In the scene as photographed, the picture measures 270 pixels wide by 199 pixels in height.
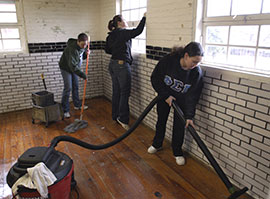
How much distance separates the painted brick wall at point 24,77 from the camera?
447cm

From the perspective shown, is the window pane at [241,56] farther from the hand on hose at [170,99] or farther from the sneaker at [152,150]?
the sneaker at [152,150]

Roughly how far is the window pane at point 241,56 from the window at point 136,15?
5.87ft

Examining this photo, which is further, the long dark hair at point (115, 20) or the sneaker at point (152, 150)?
the long dark hair at point (115, 20)

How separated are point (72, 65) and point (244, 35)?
2796mm

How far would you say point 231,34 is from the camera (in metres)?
2.28

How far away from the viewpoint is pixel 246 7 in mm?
2078

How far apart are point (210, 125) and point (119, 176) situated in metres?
1.20

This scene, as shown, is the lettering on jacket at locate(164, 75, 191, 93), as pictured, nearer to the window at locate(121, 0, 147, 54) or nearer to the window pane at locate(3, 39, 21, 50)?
the window at locate(121, 0, 147, 54)

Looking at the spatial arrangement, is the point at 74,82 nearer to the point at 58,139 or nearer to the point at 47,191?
the point at 58,139

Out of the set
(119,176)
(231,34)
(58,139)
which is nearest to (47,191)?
(58,139)

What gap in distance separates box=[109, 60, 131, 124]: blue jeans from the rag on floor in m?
2.11

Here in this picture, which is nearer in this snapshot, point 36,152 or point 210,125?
point 36,152

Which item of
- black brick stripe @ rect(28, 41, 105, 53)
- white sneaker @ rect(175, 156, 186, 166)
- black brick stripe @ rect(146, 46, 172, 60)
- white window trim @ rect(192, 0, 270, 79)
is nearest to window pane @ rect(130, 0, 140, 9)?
black brick stripe @ rect(146, 46, 172, 60)

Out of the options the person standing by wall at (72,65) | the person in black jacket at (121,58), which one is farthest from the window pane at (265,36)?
the person standing by wall at (72,65)
